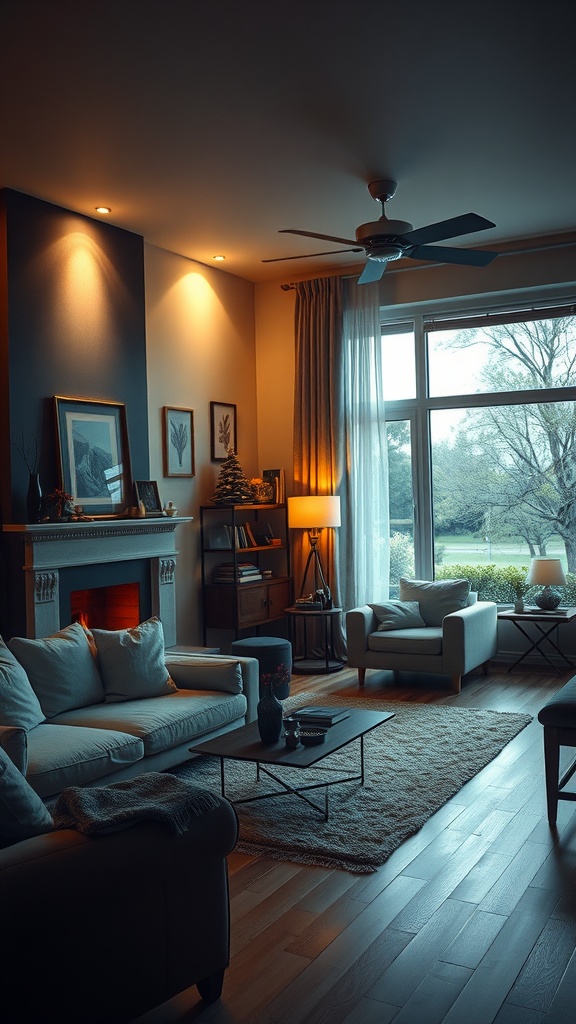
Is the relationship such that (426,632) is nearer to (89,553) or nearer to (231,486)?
(231,486)

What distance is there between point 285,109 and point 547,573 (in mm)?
3749

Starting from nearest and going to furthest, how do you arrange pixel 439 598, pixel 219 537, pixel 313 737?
pixel 313 737 < pixel 439 598 < pixel 219 537

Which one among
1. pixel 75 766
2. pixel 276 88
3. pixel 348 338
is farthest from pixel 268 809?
pixel 348 338

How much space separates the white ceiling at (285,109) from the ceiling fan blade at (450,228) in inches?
19.3

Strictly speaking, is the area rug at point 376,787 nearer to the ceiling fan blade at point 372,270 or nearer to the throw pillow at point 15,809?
the throw pillow at point 15,809

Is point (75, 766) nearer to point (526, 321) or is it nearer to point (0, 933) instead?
point (0, 933)

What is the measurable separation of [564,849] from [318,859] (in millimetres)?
960

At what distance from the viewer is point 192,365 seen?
7.02 m

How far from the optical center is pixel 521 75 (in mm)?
4074

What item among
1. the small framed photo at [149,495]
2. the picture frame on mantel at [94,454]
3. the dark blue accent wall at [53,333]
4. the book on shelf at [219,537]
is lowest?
the book on shelf at [219,537]

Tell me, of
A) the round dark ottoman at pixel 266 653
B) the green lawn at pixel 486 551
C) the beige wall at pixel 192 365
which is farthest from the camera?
Result: the green lawn at pixel 486 551

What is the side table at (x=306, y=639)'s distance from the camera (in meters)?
7.07

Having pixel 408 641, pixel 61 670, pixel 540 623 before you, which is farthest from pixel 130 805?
pixel 540 623

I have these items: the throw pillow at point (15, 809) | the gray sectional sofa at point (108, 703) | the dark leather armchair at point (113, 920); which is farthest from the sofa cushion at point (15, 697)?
the dark leather armchair at point (113, 920)
